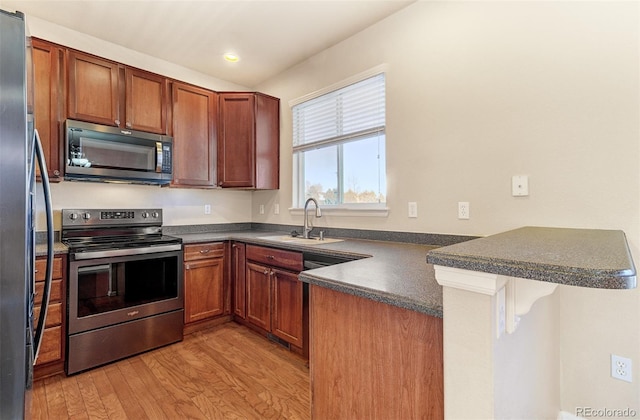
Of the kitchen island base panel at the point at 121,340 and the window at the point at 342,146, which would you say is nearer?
the kitchen island base panel at the point at 121,340

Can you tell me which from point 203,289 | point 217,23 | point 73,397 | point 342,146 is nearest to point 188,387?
point 73,397

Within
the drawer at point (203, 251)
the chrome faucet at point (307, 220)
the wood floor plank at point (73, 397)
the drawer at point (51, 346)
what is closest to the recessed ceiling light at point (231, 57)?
the chrome faucet at point (307, 220)

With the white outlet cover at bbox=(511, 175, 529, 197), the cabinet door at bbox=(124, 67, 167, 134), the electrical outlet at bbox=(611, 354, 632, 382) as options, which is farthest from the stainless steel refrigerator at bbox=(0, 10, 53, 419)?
the electrical outlet at bbox=(611, 354, 632, 382)

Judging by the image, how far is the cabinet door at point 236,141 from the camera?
10.6 ft

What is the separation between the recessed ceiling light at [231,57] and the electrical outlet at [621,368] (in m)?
3.60

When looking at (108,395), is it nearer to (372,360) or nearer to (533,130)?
(372,360)

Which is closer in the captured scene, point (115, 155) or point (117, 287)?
point (117, 287)

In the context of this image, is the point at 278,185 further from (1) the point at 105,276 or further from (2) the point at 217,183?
(1) the point at 105,276

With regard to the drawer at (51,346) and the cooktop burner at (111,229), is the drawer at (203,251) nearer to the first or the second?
the cooktop burner at (111,229)

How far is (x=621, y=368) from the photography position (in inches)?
58.1

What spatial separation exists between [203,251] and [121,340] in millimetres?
908

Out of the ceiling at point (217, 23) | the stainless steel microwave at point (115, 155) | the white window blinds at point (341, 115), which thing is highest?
the ceiling at point (217, 23)

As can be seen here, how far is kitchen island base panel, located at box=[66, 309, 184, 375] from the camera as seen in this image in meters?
2.13

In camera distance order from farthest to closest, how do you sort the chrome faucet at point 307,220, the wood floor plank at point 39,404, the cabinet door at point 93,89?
the chrome faucet at point 307,220
the cabinet door at point 93,89
the wood floor plank at point 39,404
